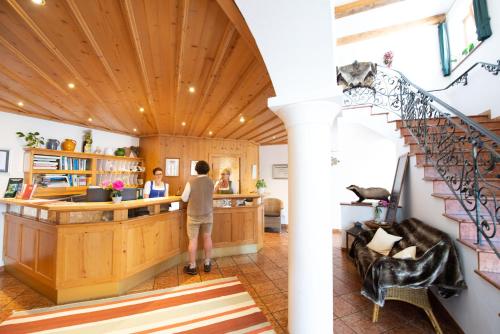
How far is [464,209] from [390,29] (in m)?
5.86

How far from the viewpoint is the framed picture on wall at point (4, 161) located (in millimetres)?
3637

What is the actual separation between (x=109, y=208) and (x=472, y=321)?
3.93m

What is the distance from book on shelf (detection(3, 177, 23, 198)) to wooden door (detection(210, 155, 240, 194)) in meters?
4.04

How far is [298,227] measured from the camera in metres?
1.73

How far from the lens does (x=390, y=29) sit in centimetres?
591

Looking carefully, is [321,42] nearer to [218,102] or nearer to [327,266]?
[327,266]

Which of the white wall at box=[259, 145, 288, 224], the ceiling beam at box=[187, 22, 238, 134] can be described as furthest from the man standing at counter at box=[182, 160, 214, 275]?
the white wall at box=[259, 145, 288, 224]

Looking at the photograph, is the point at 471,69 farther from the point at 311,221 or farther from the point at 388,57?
the point at 311,221

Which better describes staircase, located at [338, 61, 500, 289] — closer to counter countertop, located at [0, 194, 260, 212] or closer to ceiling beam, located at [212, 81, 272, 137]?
ceiling beam, located at [212, 81, 272, 137]

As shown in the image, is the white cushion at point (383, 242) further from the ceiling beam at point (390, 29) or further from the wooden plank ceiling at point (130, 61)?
the ceiling beam at point (390, 29)

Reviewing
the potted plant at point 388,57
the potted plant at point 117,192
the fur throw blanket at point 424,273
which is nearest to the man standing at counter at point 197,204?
the potted plant at point 117,192

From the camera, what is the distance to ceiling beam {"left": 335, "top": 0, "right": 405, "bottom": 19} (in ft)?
17.2

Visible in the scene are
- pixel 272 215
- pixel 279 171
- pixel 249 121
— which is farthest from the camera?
pixel 279 171

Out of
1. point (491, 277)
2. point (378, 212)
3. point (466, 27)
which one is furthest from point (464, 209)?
point (466, 27)
